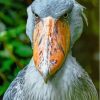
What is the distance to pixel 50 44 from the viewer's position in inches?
78.7

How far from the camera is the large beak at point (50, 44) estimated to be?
1.95 m

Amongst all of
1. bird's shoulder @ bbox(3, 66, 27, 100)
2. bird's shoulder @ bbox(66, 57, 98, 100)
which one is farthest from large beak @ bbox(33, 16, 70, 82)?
bird's shoulder @ bbox(3, 66, 27, 100)

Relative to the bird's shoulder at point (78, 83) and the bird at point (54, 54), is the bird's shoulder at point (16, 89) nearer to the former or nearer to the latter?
the bird at point (54, 54)

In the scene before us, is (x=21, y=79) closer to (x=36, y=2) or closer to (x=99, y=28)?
(x=36, y=2)

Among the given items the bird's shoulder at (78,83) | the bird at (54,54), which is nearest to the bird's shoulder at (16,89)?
the bird at (54,54)

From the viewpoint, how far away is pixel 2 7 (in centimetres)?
338

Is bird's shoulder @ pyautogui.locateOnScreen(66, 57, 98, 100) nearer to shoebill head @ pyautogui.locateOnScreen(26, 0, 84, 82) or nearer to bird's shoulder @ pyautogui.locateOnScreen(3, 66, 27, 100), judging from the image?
shoebill head @ pyautogui.locateOnScreen(26, 0, 84, 82)

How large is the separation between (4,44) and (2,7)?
1.55 feet

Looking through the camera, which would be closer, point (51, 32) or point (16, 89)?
point (51, 32)

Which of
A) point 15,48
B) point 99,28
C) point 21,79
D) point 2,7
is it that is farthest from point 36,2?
point 99,28

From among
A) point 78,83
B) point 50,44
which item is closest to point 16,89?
point 78,83

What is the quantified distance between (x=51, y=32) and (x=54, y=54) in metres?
0.09

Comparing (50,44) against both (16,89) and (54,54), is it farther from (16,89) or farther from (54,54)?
(16,89)

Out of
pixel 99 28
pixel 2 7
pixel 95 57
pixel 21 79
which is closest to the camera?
pixel 21 79
